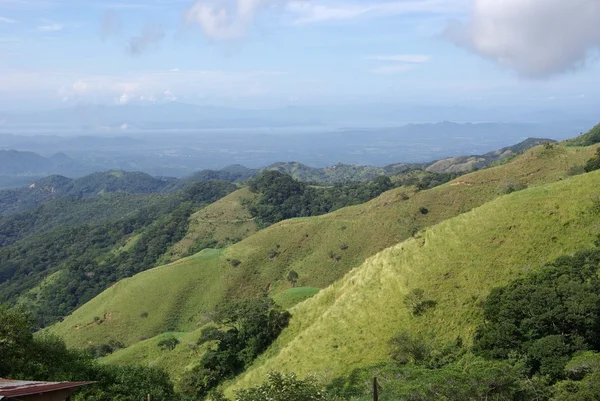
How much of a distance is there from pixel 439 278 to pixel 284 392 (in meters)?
19.8

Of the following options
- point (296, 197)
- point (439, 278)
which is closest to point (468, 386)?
point (439, 278)

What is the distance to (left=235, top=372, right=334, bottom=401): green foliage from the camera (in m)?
15.3

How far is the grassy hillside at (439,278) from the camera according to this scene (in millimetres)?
29672

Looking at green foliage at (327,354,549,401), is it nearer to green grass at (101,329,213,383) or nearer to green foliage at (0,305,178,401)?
green foliage at (0,305,178,401)

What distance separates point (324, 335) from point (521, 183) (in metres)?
36.8

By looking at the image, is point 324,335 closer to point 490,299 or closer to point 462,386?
point 490,299

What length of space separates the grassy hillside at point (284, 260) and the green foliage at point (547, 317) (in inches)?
1170

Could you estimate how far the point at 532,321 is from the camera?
24109mm

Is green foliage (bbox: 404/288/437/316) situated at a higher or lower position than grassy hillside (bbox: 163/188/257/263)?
higher

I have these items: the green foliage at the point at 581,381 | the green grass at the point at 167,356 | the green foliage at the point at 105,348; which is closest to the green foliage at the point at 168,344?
the green grass at the point at 167,356

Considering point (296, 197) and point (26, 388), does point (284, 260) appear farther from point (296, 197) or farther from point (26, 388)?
point (296, 197)

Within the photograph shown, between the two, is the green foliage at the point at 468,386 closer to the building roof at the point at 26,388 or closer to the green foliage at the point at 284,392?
the green foliage at the point at 284,392

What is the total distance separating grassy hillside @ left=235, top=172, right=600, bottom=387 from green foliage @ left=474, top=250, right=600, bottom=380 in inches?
95.4

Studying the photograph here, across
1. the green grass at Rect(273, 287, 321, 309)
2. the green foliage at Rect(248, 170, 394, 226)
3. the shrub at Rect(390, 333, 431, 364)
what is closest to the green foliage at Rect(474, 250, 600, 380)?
the shrub at Rect(390, 333, 431, 364)
